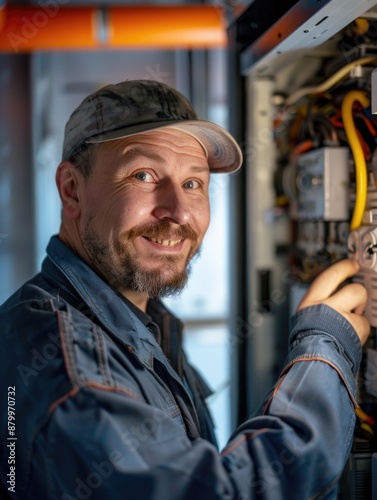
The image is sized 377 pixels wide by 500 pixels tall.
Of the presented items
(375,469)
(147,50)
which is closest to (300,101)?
(375,469)

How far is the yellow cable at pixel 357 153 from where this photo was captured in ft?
4.09

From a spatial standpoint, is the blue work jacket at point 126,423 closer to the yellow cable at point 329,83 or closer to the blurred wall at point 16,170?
the yellow cable at point 329,83

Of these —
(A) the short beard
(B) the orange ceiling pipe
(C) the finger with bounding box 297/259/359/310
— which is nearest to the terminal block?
(C) the finger with bounding box 297/259/359/310

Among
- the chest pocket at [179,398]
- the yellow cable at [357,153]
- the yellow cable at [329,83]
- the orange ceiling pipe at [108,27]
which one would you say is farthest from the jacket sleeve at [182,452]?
the orange ceiling pipe at [108,27]

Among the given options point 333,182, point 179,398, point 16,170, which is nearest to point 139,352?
point 179,398

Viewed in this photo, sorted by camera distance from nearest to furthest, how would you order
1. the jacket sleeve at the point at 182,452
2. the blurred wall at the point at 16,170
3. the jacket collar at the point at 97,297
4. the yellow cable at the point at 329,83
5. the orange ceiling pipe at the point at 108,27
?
the jacket sleeve at the point at 182,452 → the jacket collar at the point at 97,297 → the yellow cable at the point at 329,83 → the orange ceiling pipe at the point at 108,27 → the blurred wall at the point at 16,170

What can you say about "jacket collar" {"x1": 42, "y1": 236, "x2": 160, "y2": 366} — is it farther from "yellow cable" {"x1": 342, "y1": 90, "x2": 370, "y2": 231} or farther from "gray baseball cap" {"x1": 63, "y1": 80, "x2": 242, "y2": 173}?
"yellow cable" {"x1": 342, "y1": 90, "x2": 370, "y2": 231}

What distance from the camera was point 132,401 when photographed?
33.4 inches

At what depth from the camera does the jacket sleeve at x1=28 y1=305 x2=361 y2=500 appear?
2.68ft

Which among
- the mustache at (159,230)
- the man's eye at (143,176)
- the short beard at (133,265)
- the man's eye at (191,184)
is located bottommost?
the short beard at (133,265)

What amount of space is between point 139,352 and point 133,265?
203 mm

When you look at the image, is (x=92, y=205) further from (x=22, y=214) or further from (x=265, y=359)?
(x=22, y=214)

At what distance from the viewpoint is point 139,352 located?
1.05m

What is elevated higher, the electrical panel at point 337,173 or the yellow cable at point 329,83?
the yellow cable at point 329,83
